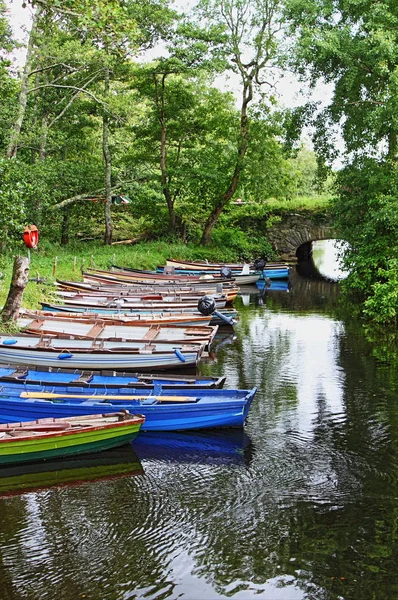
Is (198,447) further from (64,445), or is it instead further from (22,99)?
(22,99)

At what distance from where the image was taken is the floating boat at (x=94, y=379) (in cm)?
1285

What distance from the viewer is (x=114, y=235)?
40719 millimetres

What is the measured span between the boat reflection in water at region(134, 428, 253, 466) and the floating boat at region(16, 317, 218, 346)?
476 centimetres

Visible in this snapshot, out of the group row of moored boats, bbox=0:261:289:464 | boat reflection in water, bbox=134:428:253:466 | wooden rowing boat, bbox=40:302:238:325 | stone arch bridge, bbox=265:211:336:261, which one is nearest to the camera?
row of moored boats, bbox=0:261:289:464

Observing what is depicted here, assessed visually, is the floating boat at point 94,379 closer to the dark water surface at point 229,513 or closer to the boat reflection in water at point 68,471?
the dark water surface at point 229,513

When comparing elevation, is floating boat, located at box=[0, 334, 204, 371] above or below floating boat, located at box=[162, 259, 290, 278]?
below

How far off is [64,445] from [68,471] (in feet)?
1.73

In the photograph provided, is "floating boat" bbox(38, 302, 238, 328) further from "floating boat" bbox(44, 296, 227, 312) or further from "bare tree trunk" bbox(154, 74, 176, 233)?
"bare tree trunk" bbox(154, 74, 176, 233)

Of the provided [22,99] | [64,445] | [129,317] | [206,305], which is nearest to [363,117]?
[206,305]

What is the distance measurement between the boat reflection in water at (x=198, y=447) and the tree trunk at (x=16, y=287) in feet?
23.5

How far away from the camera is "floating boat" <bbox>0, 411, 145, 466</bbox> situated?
10.5m

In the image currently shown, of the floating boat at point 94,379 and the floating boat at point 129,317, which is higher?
the floating boat at point 129,317

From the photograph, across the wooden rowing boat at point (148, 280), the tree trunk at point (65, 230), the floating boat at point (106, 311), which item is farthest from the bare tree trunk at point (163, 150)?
the floating boat at point (106, 311)

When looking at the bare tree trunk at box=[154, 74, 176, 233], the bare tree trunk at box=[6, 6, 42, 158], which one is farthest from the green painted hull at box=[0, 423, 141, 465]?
the bare tree trunk at box=[154, 74, 176, 233]
